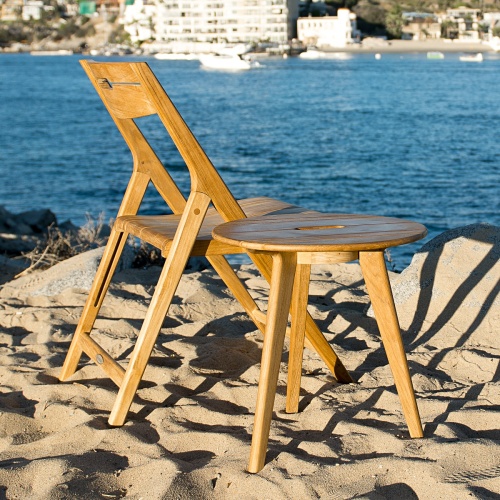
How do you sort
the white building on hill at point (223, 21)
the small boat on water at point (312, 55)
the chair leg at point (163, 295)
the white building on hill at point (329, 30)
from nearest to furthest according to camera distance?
the chair leg at point (163, 295), the small boat on water at point (312, 55), the white building on hill at point (329, 30), the white building on hill at point (223, 21)

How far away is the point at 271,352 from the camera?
2258mm

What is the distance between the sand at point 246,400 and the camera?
2.17 metres

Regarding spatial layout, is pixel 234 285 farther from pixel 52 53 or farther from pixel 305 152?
pixel 52 53

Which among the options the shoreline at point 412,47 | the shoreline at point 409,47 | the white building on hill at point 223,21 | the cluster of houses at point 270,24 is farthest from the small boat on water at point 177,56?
the shoreline at point 412,47

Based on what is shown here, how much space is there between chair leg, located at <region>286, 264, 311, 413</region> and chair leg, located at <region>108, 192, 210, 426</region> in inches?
16.1

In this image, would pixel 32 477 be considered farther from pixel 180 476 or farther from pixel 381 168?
pixel 381 168

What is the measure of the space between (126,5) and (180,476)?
481 feet

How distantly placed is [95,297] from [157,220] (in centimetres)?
41

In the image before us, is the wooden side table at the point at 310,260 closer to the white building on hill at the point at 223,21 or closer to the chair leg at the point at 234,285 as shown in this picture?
the chair leg at the point at 234,285

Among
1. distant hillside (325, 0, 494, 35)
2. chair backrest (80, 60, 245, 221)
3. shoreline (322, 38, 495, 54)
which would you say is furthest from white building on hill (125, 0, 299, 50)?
chair backrest (80, 60, 245, 221)

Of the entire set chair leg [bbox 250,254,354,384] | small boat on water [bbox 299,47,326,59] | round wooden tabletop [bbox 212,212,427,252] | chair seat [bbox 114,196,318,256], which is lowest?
small boat on water [bbox 299,47,326,59]

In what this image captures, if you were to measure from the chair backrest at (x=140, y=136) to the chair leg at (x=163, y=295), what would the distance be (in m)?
0.07

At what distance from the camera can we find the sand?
217 centimetres

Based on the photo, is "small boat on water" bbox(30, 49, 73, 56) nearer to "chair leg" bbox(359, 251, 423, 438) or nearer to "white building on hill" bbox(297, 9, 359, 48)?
"white building on hill" bbox(297, 9, 359, 48)
